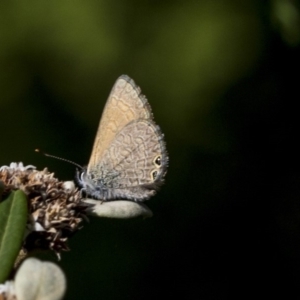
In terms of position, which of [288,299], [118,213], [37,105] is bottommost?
[288,299]

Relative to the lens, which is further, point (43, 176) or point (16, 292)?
Answer: point (43, 176)

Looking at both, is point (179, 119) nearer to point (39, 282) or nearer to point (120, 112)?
point (120, 112)

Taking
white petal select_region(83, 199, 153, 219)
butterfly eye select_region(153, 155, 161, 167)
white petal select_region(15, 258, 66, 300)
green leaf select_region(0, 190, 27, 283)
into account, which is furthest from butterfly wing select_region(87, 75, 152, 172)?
white petal select_region(15, 258, 66, 300)

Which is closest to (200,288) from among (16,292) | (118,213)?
(118,213)

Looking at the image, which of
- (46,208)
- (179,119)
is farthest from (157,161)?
(179,119)

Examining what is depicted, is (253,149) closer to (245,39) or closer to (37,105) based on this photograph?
(245,39)

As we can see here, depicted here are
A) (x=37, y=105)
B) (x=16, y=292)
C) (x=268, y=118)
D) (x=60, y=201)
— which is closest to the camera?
(x=16, y=292)
